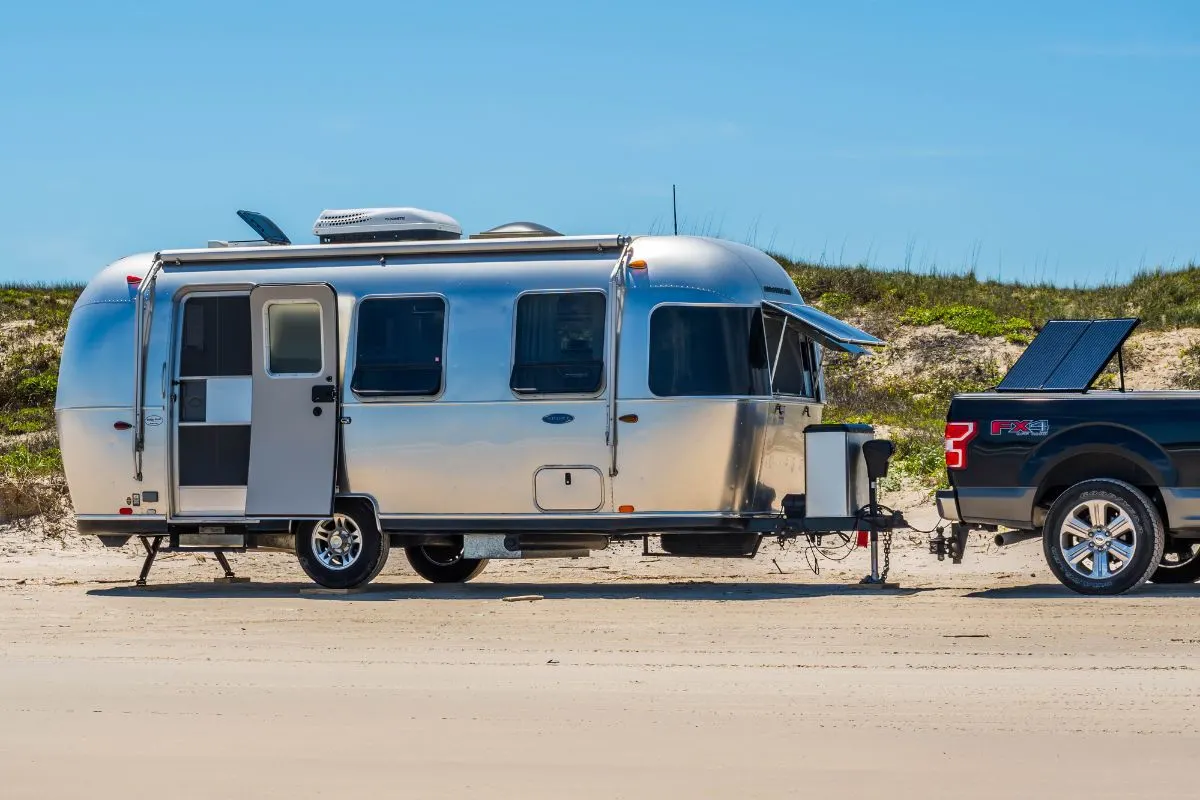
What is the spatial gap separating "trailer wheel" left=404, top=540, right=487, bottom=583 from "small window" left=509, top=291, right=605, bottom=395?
118 inches

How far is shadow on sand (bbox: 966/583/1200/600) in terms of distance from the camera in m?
13.7

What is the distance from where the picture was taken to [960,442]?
1400cm

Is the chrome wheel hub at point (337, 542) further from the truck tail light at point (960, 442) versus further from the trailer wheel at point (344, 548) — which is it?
the truck tail light at point (960, 442)

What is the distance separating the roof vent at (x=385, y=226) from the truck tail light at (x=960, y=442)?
466cm

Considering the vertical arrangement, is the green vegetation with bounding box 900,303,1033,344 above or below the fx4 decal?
above

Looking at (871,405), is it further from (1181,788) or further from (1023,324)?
(1181,788)

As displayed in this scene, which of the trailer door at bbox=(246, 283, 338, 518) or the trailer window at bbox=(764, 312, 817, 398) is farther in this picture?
the trailer door at bbox=(246, 283, 338, 518)

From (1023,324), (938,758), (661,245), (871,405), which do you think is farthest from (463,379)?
(1023,324)

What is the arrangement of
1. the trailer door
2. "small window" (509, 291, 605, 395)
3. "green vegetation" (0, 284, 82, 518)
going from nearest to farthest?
1. "small window" (509, 291, 605, 395)
2. the trailer door
3. "green vegetation" (0, 284, 82, 518)

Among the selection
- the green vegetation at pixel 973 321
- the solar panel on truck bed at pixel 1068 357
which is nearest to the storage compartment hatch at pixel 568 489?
the solar panel on truck bed at pixel 1068 357

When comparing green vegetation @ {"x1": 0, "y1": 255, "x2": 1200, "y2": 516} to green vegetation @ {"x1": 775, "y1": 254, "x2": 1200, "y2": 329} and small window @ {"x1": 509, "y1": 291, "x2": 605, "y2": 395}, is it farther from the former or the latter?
small window @ {"x1": 509, "y1": 291, "x2": 605, "y2": 395}

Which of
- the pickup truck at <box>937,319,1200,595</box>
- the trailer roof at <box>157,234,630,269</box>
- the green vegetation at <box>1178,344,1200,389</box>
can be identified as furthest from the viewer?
the green vegetation at <box>1178,344,1200,389</box>

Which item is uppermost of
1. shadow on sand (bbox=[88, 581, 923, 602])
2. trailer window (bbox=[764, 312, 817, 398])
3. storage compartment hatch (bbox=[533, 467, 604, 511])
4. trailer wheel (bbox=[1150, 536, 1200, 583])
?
trailer window (bbox=[764, 312, 817, 398])

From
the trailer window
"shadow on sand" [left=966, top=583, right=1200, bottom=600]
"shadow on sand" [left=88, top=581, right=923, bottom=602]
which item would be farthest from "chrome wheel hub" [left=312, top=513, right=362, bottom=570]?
"shadow on sand" [left=966, top=583, right=1200, bottom=600]
